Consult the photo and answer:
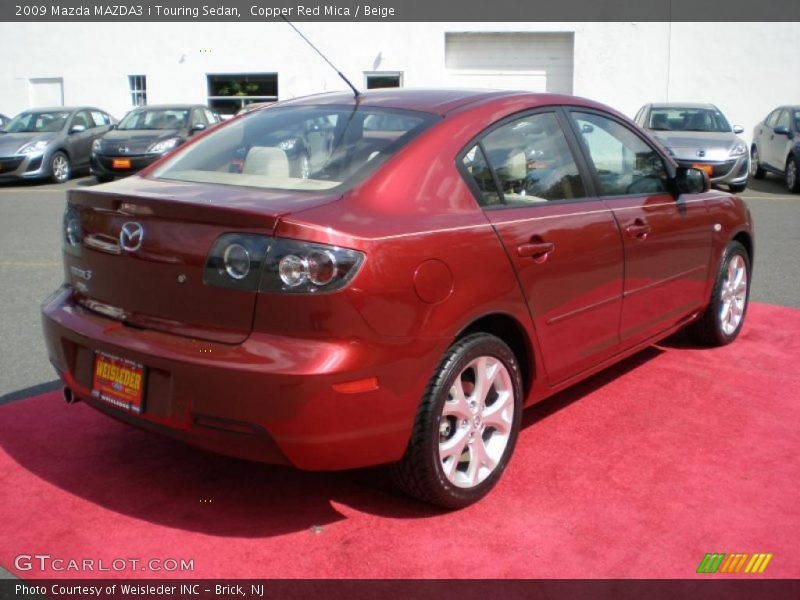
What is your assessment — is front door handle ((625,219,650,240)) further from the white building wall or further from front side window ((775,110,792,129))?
the white building wall

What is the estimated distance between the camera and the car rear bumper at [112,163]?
52.7 ft

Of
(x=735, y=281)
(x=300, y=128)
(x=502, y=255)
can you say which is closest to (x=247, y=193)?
(x=300, y=128)

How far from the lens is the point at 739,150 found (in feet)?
46.5

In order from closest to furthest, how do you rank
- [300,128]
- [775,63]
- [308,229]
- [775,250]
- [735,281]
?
[308,229]
[300,128]
[735,281]
[775,250]
[775,63]

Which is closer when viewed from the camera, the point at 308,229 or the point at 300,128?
the point at 308,229

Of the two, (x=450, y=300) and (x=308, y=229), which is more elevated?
(x=308, y=229)

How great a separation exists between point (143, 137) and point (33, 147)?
2108mm

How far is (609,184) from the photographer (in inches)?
180

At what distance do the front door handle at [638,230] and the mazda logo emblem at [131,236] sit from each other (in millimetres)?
2336

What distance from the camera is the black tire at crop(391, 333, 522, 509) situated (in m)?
3.38

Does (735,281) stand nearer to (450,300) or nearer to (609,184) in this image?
(609,184)

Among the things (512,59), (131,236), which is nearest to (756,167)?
(512,59)
